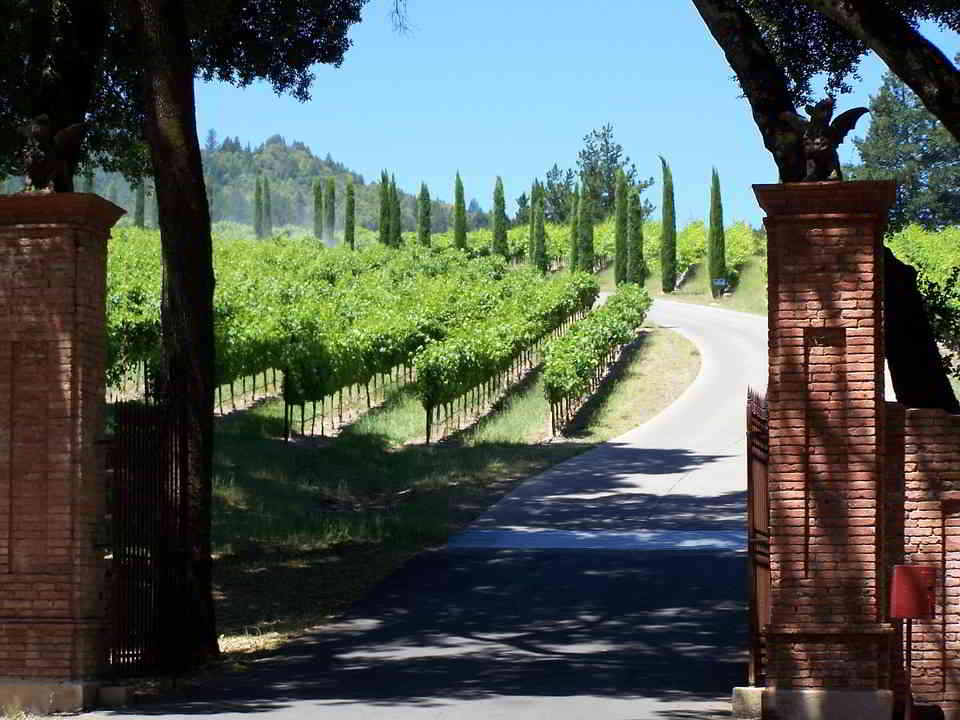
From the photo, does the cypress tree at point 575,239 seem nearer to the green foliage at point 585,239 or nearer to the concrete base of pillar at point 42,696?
the green foliage at point 585,239

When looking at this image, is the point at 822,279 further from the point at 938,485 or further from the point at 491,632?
the point at 491,632

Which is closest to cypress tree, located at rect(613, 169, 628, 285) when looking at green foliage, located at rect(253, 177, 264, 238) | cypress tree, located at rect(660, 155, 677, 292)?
cypress tree, located at rect(660, 155, 677, 292)

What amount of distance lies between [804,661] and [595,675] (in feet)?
8.52

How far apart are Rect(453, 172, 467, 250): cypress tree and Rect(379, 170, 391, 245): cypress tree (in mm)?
4131

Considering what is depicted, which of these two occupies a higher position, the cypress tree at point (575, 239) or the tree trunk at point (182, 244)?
the cypress tree at point (575, 239)

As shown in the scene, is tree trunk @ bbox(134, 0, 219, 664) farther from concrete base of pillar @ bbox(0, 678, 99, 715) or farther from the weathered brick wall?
the weathered brick wall

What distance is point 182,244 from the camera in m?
13.5

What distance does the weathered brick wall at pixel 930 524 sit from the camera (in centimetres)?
1016

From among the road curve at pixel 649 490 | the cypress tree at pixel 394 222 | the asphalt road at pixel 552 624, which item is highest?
the cypress tree at pixel 394 222

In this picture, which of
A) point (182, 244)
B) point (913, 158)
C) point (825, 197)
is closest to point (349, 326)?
point (182, 244)

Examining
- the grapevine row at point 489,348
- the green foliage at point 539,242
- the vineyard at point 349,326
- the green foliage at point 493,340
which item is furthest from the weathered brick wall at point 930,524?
the green foliage at point 539,242

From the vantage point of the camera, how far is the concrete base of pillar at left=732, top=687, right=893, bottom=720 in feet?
32.5

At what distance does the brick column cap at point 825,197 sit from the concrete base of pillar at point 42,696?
611 centimetres

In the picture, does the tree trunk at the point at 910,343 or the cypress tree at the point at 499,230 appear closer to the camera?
the tree trunk at the point at 910,343
